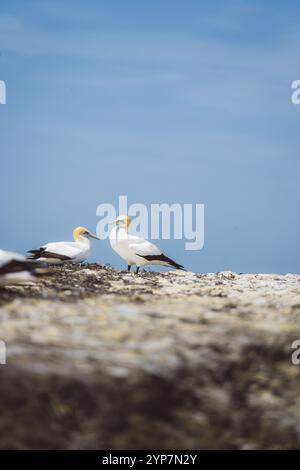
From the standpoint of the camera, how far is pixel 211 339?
6.57m

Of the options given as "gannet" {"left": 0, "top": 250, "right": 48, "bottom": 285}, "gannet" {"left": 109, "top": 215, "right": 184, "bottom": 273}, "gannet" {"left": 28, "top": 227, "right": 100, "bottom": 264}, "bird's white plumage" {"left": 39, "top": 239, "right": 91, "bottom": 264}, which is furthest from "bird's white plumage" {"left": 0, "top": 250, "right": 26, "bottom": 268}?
"gannet" {"left": 109, "top": 215, "right": 184, "bottom": 273}

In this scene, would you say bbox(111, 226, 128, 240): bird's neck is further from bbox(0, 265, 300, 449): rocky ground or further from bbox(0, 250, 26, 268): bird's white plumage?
bbox(0, 265, 300, 449): rocky ground

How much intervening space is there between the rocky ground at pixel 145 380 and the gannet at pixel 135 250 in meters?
9.85

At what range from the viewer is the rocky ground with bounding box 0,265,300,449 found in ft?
19.0

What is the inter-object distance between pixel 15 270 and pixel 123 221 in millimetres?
9590

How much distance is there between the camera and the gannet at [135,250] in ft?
57.0

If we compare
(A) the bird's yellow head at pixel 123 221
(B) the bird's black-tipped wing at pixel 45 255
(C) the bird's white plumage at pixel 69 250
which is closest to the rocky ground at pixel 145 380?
(B) the bird's black-tipped wing at pixel 45 255

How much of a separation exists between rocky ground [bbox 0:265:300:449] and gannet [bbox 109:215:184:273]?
388 inches

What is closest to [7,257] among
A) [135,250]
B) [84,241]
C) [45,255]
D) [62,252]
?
[45,255]

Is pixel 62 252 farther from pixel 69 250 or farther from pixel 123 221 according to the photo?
pixel 123 221

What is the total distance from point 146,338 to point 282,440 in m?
1.63

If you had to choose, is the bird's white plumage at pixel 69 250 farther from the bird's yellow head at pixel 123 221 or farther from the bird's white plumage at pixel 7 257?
the bird's white plumage at pixel 7 257

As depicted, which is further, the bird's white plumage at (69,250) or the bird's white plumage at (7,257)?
the bird's white plumage at (69,250)
